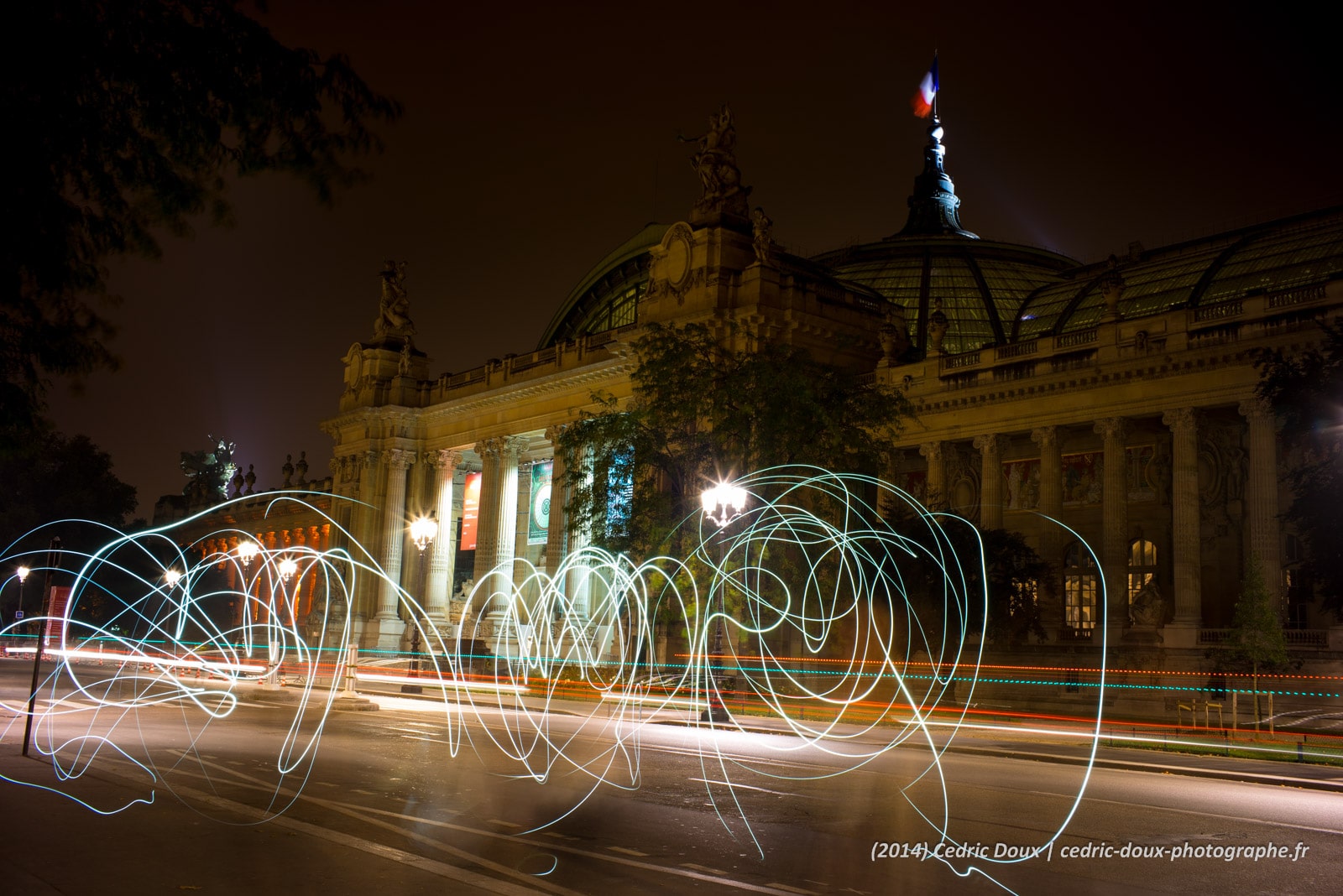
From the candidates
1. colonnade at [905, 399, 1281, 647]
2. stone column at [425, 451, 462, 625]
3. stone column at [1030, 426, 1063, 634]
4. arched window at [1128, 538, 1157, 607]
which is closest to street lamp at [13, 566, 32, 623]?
stone column at [425, 451, 462, 625]

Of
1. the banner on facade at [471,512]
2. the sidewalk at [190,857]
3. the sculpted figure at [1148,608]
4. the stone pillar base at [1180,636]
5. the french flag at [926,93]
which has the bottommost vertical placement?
the sidewalk at [190,857]

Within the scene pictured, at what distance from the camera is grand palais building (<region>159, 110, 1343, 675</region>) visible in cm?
4325

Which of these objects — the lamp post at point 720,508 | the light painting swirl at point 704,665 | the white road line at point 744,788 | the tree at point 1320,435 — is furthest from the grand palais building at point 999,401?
the white road line at point 744,788

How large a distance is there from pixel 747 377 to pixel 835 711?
9.95 meters

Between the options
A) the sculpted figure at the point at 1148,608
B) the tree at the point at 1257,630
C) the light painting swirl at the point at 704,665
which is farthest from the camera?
the sculpted figure at the point at 1148,608

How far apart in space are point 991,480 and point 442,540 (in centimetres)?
3938

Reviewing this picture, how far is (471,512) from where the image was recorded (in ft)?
251

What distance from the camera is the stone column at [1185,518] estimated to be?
141ft

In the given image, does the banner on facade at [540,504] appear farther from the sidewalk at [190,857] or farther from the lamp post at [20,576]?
the sidewalk at [190,857]

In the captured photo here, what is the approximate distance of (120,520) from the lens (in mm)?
104125

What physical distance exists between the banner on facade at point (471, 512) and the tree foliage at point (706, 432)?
121 ft

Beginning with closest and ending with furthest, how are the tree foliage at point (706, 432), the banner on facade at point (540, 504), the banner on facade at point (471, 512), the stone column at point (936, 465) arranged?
the tree foliage at point (706, 432), the stone column at point (936, 465), the banner on facade at point (540, 504), the banner on facade at point (471, 512)

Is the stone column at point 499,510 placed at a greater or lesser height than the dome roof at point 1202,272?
lesser

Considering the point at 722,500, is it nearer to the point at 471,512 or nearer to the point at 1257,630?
the point at 1257,630
